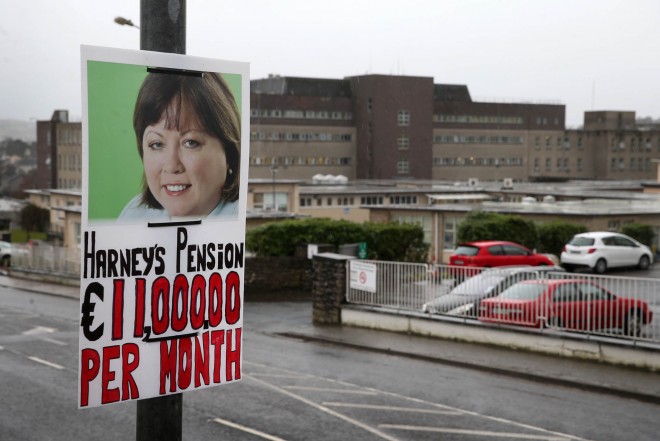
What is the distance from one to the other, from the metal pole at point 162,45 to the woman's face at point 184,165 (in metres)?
0.27

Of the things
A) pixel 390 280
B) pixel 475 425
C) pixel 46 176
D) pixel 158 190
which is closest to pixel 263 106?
pixel 46 176

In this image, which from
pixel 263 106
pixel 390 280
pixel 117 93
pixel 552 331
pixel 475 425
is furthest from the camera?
pixel 263 106

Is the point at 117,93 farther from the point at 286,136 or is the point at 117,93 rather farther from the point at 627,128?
the point at 627,128

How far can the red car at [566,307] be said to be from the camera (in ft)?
60.4

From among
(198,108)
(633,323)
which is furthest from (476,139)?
(198,108)

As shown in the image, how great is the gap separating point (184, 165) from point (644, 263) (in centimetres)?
3519

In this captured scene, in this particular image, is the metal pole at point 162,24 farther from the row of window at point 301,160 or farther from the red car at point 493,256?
the row of window at point 301,160

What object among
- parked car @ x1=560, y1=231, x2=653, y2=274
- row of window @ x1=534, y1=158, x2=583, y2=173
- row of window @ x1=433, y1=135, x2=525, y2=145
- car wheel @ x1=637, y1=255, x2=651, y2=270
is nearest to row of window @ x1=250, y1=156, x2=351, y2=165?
row of window @ x1=433, y1=135, x2=525, y2=145

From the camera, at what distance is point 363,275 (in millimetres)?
23750

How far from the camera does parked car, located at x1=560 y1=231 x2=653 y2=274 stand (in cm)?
3481

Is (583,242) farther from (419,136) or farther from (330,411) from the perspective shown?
(419,136)

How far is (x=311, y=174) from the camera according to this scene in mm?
120938

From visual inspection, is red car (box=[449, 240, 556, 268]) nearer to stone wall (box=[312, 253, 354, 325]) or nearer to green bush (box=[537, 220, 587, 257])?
green bush (box=[537, 220, 587, 257])

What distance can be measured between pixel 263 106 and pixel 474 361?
9925 cm
